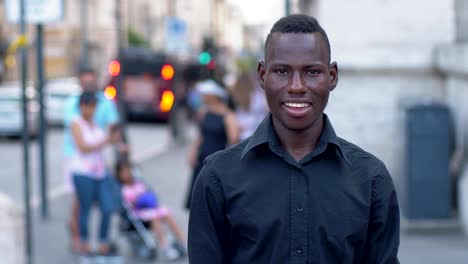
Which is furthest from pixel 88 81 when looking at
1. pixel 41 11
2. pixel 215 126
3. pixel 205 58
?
pixel 205 58

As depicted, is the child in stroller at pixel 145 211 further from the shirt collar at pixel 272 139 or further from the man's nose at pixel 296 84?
the man's nose at pixel 296 84

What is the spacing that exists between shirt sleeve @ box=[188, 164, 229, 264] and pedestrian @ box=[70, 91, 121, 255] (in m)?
6.38

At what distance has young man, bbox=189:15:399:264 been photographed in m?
2.67

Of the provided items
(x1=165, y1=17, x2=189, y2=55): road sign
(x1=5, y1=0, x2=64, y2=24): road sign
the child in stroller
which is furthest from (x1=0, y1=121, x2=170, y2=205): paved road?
the child in stroller

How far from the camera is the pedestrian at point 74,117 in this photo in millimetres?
9500

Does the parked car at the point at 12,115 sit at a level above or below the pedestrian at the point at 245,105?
below

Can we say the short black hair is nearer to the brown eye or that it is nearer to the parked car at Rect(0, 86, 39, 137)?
the brown eye

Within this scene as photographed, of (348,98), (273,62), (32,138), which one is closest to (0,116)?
(32,138)

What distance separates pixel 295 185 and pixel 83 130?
22.1 ft

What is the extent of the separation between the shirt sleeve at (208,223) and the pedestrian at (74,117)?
659 cm

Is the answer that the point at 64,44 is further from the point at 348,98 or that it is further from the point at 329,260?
the point at 329,260

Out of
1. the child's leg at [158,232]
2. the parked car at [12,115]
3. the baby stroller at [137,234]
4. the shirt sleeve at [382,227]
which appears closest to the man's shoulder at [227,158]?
the shirt sleeve at [382,227]

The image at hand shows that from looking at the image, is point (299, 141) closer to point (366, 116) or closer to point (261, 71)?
point (261, 71)

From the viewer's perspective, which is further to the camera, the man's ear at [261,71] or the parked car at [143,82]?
the parked car at [143,82]
